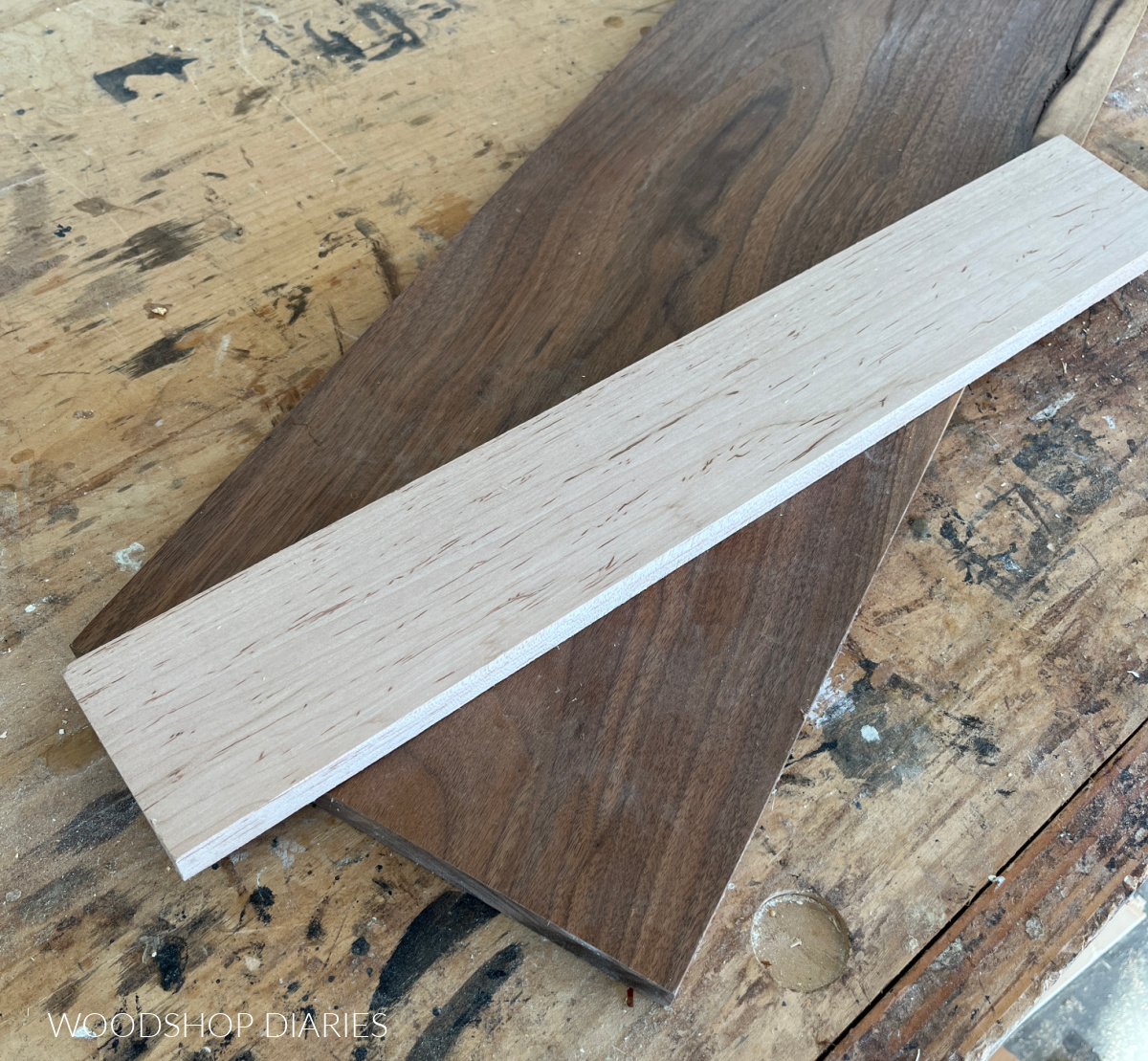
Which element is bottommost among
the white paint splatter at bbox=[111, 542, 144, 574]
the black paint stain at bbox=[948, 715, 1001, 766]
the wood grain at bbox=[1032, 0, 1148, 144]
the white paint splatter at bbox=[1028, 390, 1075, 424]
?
the white paint splatter at bbox=[111, 542, 144, 574]

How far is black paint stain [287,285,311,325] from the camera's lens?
1491mm

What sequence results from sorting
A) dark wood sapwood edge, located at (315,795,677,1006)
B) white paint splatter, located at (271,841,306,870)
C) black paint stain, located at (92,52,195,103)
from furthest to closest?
black paint stain, located at (92,52,195,103) < white paint splatter, located at (271,841,306,870) < dark wood sapwood edge, located at (315,795,677,1006)

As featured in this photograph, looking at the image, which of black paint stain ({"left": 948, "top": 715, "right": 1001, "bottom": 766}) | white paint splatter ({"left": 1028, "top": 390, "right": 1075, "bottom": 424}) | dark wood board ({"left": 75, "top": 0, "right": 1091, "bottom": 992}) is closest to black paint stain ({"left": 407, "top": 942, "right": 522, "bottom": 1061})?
dark wood board ({"left": 75, "top": 0, "right": 1091, "bottom": 992})

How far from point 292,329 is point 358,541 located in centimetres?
55

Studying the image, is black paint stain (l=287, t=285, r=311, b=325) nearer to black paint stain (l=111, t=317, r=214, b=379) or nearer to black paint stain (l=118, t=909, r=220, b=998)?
black paint stain (l=111, t=317, r=214, b=379)

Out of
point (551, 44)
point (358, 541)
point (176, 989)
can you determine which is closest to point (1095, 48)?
point (551, 44)

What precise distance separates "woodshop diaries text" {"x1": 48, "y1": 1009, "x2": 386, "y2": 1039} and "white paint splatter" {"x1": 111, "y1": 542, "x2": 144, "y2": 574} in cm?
57

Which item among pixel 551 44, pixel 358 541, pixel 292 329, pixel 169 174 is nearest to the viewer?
pixel 358 541

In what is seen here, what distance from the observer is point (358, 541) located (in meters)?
1.11

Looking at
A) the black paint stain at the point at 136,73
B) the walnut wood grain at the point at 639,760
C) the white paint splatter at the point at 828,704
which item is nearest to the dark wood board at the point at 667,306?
the walnut wood grain at the point at 639,760

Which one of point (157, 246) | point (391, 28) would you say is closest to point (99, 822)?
point (157, 246)

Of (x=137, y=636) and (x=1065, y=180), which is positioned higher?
(x=1065, y=180)

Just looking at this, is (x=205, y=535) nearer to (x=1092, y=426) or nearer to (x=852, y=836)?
(x=852, y=836)

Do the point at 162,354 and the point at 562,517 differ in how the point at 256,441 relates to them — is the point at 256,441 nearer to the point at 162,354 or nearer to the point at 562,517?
the point at 162,354
